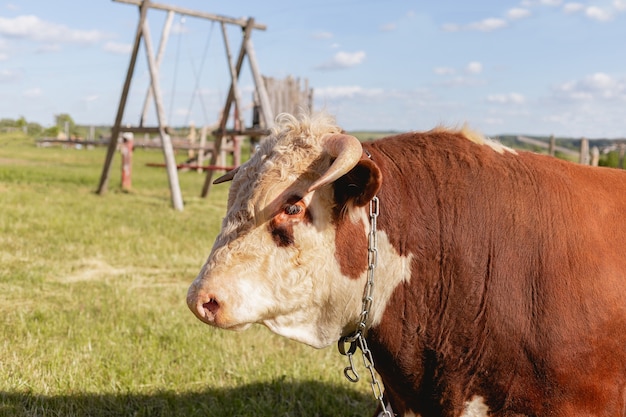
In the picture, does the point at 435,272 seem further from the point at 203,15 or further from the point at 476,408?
the point at 203,15

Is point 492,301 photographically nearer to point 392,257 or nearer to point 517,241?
point 517,241

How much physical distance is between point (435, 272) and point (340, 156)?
67 centimetres

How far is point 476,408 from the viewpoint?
9.02ft

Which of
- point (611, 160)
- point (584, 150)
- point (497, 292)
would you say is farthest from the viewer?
point (611, 160)

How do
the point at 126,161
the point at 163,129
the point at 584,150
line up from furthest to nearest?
the point at 584,150, the point at 126,161, the point at 163,129

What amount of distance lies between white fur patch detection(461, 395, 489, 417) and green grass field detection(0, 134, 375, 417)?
1.93 meters

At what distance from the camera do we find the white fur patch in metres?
2.74

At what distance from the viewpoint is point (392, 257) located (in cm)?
268

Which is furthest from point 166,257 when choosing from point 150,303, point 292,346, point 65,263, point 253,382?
point 253,382

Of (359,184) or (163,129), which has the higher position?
(359,184)

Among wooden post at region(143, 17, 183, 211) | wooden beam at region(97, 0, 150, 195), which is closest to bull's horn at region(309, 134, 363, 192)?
wooden post at region(143, 17, 183, 211)

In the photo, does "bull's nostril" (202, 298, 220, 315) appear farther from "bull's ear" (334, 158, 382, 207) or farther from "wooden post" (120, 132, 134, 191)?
"wooden post" (120, 132, 134, 191)

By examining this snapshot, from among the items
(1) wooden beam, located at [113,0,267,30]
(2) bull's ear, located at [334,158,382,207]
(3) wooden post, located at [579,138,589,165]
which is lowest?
(3) wooden post, located at [579,138,589,165]

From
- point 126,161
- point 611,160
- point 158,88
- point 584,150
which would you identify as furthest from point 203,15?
point 611,160
